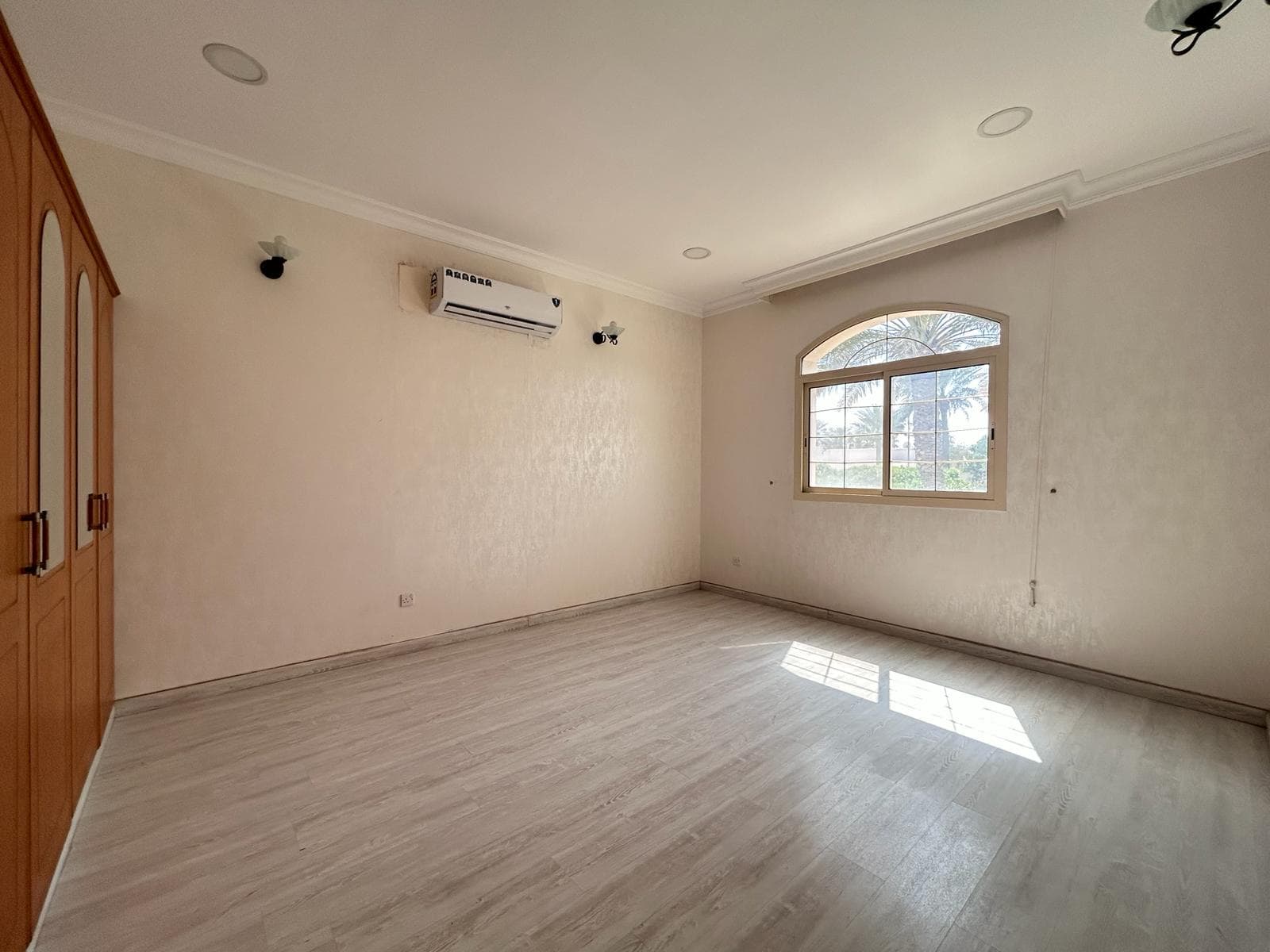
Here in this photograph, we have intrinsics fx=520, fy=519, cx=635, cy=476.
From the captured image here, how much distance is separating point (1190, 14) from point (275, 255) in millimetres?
4303

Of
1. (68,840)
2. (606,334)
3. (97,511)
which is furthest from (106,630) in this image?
(606,334)

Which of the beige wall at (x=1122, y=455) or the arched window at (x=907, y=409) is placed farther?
the arched window at (x=907, y=409)

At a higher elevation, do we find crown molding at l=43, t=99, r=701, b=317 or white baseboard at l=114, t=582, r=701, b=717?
crown molding at l=43, t=99, r=701, b=317

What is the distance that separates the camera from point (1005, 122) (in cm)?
267

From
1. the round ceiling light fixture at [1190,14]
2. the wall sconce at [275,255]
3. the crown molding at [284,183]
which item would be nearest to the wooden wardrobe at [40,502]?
the wall sconce at [275,255]

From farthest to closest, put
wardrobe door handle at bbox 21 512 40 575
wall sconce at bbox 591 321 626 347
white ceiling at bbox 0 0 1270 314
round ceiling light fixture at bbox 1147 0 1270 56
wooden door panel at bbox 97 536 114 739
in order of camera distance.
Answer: wall sconce at bbox 591 321 626 347, wooden door panel at bbox 97 536 114 739, white ceiling at bbox 0 0 1270 314, round ceiling light fixture at bbox 1147 0 1270 56, wardrobe door handle at bbox 21 512 40 575

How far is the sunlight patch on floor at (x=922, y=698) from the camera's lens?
8.65ft

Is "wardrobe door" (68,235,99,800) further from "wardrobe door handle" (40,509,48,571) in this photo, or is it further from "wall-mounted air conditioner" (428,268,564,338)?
"wall-mounted air conditioner" (428,268,564,338)

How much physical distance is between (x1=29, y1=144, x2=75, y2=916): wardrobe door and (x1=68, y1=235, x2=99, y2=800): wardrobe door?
9cm

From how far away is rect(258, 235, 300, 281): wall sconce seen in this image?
10.0 feet

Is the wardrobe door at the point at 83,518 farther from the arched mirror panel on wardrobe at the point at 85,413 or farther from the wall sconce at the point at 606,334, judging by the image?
the wall sconce at the point at 606,334

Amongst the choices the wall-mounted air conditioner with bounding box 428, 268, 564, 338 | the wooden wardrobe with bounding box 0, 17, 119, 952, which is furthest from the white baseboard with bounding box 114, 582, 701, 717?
the wall-mounted air conditioner with bounding box 428, 268, 564, 338

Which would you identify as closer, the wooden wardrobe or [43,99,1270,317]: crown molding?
the wooden wardrobe

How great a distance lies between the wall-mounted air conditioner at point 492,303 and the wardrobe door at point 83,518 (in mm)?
1813
